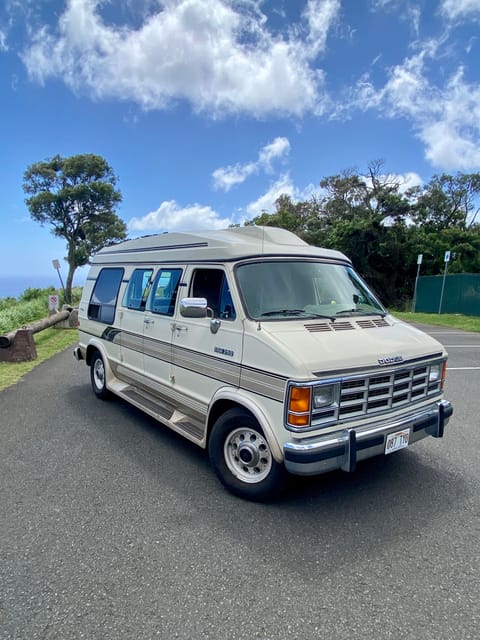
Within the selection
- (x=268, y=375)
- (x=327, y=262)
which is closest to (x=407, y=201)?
(x=327, y=262)

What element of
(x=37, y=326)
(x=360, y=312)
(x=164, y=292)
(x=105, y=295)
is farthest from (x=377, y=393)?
(x=37, y=326)

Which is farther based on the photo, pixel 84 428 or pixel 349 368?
pixel 84 428

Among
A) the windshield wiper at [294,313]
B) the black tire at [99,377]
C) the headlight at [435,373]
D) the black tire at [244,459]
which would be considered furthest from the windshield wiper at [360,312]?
the black tire at [99,377]

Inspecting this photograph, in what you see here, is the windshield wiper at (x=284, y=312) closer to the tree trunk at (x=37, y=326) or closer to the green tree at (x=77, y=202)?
the tree trunk at (x=37, y=326)

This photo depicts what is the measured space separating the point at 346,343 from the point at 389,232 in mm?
24859

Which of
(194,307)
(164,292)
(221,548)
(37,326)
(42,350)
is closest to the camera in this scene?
(221,548)

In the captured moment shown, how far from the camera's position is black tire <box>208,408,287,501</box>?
10.9 ft

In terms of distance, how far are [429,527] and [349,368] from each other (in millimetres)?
1428

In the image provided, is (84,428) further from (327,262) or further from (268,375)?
(327,262)

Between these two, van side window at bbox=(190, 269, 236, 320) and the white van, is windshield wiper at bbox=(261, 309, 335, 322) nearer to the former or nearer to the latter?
the white van

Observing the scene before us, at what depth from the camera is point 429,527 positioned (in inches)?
125

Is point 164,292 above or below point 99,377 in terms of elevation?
above

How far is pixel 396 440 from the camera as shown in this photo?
3.35 meters

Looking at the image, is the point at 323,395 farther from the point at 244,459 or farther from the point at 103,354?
the point at 103,354
